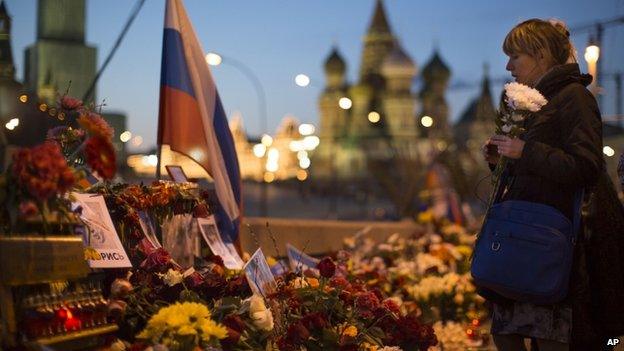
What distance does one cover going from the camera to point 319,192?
122375 millimetres

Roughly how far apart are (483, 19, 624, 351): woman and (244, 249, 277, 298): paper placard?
4.64 ft

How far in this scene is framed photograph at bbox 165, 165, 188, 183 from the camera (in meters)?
7.12

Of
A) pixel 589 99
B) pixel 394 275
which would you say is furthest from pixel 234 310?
pixel 394 275

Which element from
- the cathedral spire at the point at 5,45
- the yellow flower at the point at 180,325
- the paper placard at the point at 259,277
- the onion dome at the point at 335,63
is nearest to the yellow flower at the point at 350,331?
the paper placard at the point at 259,277

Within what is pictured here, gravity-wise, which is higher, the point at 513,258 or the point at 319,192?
the point at 513,258

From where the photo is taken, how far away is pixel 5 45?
816 cm

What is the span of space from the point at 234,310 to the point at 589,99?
6.15 feet

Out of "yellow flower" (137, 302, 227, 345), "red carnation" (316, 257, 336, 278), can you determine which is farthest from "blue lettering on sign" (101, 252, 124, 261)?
"red carnation" (316, 257, 336, 278)

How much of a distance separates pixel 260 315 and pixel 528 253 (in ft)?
4.24

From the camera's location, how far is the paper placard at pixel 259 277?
19.1ft

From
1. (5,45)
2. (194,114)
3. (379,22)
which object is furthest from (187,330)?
(379,22)

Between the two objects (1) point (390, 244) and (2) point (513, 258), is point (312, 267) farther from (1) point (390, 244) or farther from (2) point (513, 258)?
(1) point (390, 244)

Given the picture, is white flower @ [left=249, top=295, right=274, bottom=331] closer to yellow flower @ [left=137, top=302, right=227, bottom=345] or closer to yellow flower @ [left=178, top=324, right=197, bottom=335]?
yellow flower @ [left=137, top=302, right=227, bottom=345]

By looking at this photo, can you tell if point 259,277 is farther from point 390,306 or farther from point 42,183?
point 42,183
